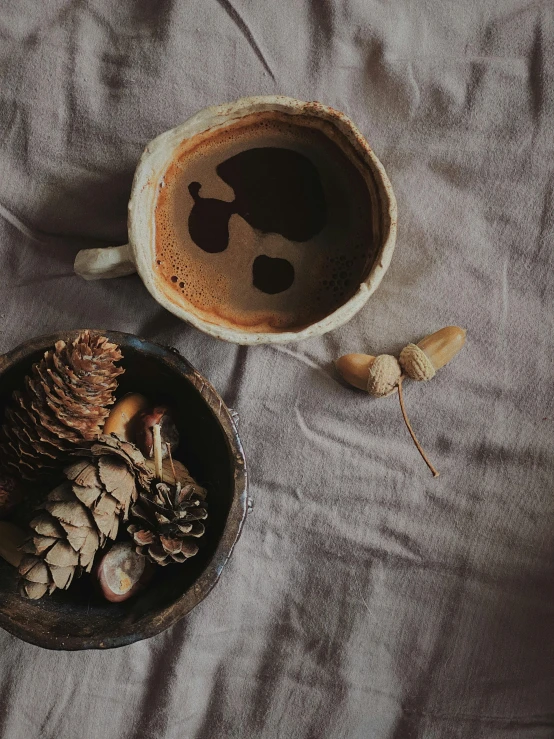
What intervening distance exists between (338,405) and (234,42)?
509mm

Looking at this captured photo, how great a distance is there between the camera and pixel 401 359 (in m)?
0.95

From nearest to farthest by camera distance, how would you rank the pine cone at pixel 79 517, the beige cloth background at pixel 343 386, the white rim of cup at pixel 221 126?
the pine cone at pixel 79 517 → the white rim of cup at pixel 221 126 → the beige cloth background at pixel 343 386

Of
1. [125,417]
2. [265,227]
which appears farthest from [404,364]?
[125,417]

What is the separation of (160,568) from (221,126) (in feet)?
1.79

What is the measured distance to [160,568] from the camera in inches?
33.2

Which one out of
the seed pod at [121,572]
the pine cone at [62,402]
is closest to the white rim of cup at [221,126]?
the pine cone at [62,402]

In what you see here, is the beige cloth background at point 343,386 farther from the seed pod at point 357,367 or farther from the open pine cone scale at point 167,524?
the open pine cone scale at point 167,524

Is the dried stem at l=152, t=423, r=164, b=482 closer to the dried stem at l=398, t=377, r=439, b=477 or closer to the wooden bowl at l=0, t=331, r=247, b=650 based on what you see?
the wooden bowl at l=0, t=331, r=247, b=650

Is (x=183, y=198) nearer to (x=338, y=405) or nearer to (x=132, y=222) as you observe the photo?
(x=132, y=222)

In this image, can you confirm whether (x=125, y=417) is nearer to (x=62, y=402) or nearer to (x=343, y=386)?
(x=62, y=402)

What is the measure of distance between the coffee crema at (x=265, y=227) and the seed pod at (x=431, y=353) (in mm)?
116

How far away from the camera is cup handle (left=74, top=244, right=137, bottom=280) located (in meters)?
0.86

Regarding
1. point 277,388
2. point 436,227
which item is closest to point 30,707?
point 277,388

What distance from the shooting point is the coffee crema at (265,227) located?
0.92 m
